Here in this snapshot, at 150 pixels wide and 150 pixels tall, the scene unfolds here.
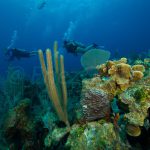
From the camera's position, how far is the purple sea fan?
3297mm

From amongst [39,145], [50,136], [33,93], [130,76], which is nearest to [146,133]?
[130,76]

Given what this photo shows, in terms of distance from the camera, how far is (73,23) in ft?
201

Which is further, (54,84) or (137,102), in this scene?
(54,84)

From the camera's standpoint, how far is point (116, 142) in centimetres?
299

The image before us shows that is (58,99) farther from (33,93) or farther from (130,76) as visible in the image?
(33,93)

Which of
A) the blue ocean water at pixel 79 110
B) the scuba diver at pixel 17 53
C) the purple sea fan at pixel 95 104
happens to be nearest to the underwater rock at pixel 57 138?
the blue ocean water at pixel 79 110

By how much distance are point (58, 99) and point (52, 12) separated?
47611 millimetres

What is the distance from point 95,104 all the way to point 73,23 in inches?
2350

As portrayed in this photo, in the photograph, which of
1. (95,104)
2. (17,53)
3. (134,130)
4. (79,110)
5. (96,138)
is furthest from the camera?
(17,53)

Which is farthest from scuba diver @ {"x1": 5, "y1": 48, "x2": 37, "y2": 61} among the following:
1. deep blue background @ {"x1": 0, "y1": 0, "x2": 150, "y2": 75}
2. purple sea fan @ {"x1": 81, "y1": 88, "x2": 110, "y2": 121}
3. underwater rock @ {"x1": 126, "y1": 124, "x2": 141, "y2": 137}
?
deep blue background @ {"x1": 0, "y1": 0, "x2": 150, "y2": 75}

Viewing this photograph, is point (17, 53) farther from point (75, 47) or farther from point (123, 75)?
point (123, 75)

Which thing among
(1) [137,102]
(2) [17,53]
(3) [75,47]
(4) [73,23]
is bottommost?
(1) [137,102]

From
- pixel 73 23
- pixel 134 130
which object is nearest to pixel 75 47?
pixel 134 130

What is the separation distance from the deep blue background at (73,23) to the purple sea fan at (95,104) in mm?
29266
